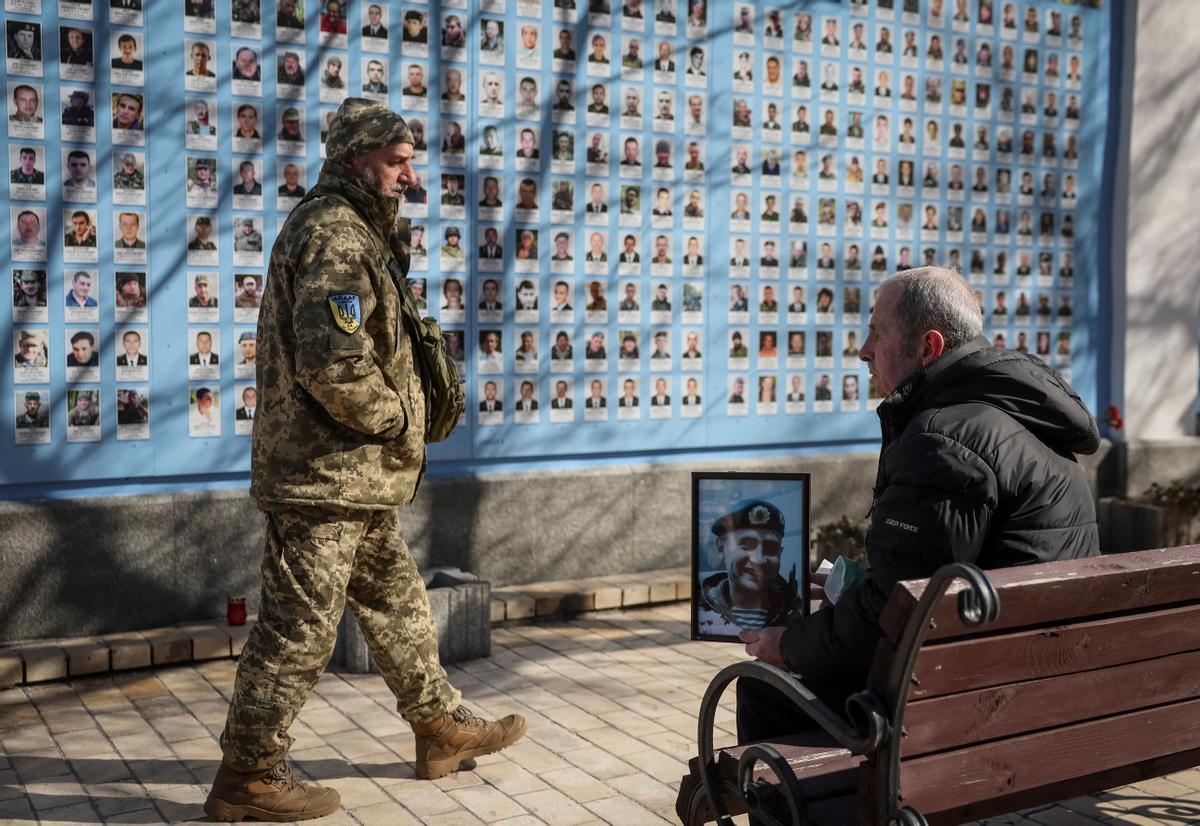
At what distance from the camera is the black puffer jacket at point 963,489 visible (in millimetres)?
3021

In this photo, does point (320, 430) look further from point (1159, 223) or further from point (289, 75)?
point (1159, 223)

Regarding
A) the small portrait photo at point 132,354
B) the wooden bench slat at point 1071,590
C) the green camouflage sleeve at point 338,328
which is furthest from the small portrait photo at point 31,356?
the wooden bench slat at point 1071,590

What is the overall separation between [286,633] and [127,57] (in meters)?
3.05

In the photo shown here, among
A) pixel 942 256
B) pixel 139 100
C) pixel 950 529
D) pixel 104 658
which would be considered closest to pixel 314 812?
pixel 104 658

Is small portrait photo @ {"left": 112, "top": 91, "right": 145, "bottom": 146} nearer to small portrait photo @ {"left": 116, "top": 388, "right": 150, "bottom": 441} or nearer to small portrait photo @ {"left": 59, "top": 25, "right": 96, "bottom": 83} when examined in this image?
small portrait photo @ {"left": 59, "top": 25, "right": 96, "bottom": 83}

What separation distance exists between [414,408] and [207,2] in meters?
2.73

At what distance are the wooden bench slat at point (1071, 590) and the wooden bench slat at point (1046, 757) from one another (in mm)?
287

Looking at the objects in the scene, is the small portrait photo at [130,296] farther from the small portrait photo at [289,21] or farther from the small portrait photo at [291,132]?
the small portrait photo at [289,21]

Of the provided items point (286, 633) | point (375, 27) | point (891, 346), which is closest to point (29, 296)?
point (375, 27)

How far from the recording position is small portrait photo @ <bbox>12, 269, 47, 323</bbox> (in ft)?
19.4

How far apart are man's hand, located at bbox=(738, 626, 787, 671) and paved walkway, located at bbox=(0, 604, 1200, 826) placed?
1.16 meters

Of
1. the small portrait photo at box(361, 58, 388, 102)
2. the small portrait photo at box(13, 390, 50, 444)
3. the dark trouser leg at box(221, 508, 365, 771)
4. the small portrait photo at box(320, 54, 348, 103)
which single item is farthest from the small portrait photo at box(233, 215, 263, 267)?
the dark trouser leg at box(221, 508, 365, 771)

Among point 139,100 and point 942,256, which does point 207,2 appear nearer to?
point 139,100

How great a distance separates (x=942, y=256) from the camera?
344 inches
